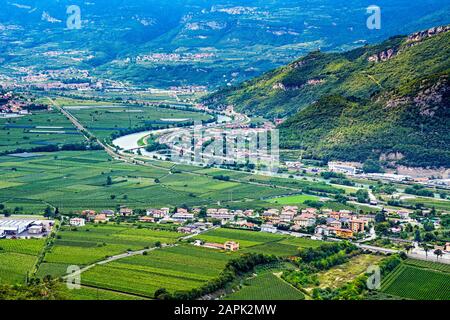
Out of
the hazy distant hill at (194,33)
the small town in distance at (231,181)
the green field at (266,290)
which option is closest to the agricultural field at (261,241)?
the small town in distance at (231,181)

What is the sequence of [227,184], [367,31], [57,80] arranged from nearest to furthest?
[227,184], [57,80], [367,31]

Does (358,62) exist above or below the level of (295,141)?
above

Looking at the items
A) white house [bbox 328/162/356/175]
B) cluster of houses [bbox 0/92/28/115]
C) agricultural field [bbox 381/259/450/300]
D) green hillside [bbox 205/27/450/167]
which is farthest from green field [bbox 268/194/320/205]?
cluster of houses [bbox 0/92/28/115]

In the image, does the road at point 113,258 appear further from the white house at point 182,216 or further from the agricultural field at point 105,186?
the agricultural field at point 105,186

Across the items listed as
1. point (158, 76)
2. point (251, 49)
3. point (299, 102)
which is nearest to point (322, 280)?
point (299, 102)

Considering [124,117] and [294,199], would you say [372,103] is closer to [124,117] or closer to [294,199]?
[294,199]

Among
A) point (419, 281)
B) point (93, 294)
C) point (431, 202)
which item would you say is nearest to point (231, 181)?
point (431, 202)

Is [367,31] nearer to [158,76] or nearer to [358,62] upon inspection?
[158,76]
